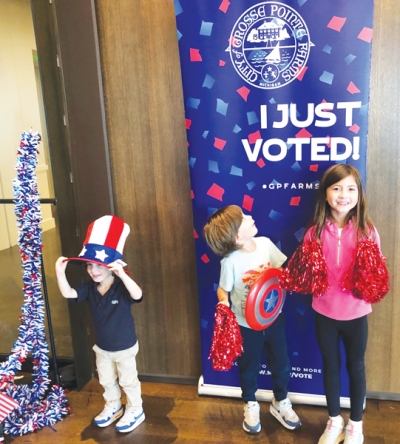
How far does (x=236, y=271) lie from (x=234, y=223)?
0.25 metres

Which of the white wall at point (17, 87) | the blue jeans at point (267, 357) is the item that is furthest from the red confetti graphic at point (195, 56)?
the blue jeans at point (267, 357)

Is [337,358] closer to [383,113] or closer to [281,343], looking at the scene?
[281,343]

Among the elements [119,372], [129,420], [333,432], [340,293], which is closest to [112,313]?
[119,372]

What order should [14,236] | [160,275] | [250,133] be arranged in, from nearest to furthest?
1. [250,133]
2. [160,275]
3. [14,236]

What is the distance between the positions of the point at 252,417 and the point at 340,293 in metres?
0.82

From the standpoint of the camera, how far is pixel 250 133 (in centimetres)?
217

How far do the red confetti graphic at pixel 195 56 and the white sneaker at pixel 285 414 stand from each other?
181 centimetres

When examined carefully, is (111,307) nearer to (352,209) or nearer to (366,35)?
(352,209)

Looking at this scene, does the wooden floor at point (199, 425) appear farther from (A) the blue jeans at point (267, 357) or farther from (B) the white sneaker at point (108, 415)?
(A) the blue jeans at point (267, 357)

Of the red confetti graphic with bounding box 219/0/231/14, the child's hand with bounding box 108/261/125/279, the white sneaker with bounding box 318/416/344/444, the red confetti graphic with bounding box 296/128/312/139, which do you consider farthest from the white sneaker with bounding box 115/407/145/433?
the red confetti graphic with bounding box 219/0/231/14

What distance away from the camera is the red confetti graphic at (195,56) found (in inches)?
83.5

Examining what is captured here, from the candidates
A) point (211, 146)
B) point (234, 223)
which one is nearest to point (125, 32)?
point (211, 146)

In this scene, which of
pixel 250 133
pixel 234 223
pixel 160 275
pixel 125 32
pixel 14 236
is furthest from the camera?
pixel 14 236

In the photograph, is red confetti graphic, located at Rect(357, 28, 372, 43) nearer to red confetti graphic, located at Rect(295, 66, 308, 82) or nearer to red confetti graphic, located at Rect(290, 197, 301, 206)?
red confetti graphic, located at Rect(295, 66, 308, 82)
